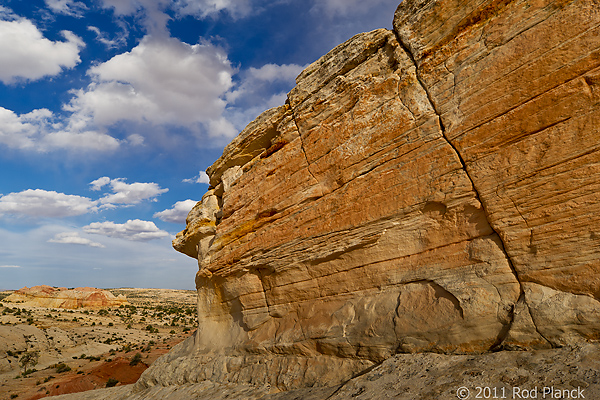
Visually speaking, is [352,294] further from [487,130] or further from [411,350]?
[487,130]

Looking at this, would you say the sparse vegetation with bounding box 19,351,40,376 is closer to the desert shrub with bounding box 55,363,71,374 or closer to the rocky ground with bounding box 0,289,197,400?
the rocky ground with bounding box 0,289,197,400

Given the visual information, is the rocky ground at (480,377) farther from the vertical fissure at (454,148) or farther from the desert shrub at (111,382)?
the desert shrub at (111,382)

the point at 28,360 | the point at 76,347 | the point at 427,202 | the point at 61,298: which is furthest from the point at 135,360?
the point at 61,298

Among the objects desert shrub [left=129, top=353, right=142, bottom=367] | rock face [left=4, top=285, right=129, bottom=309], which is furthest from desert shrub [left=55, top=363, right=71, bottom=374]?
rock face [left=4, top=285, right=129, bottom=309]

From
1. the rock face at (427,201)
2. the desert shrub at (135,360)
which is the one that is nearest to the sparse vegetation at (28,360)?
the desert shrub at (135,360)

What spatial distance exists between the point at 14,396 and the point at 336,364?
22907mm

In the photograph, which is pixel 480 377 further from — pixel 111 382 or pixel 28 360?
pixel 28 360

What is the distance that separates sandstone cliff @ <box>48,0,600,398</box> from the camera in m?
5.38

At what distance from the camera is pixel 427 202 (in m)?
6.98

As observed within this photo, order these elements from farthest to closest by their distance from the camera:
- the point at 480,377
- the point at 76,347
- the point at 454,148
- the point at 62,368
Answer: the point at 76,347 < the point at 62,368 < the point at 454,148 < the point at 480,377

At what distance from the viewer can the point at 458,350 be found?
6.19 m

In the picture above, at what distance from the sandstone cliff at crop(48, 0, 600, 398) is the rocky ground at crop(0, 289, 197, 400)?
→ 15.7 m

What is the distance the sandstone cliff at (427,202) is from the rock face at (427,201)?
1.2 inches

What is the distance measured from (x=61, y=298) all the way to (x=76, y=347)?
29.6 metres
